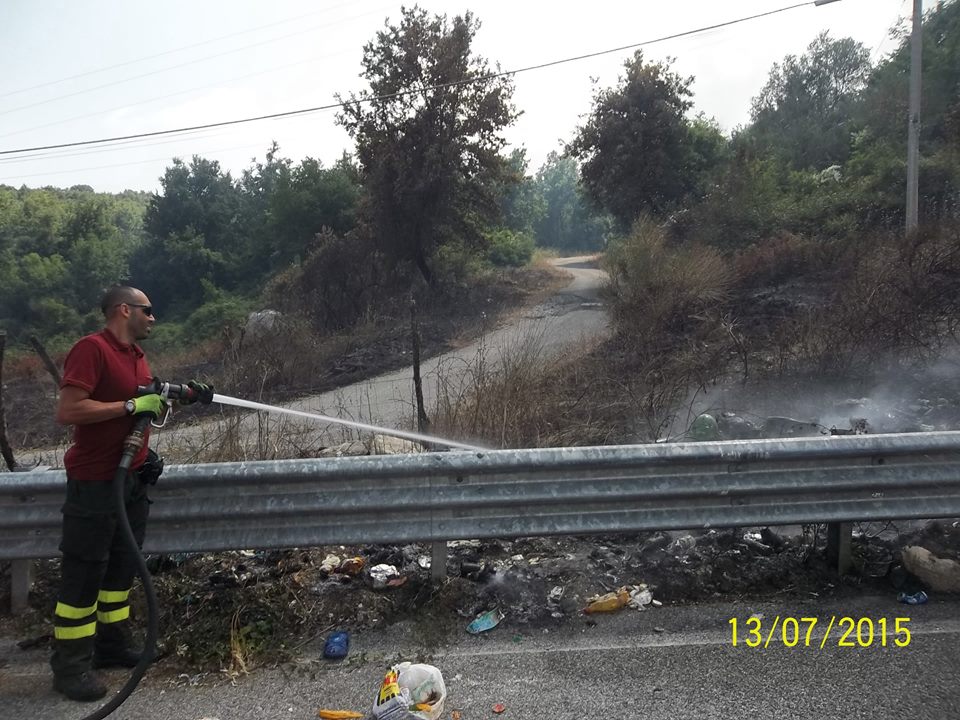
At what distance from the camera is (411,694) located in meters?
2.80

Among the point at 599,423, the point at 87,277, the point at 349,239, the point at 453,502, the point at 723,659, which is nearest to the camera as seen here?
the point at 723,659

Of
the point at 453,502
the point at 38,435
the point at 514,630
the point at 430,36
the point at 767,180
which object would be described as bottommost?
the point at 38,435

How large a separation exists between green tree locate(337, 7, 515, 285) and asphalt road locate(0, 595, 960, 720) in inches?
833

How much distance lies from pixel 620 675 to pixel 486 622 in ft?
2.39

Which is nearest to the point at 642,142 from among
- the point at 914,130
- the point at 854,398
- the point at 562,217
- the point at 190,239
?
the point at 914,130

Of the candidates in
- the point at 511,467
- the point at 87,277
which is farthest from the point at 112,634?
the point at 87,277

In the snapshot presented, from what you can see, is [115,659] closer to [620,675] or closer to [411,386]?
[620,675]

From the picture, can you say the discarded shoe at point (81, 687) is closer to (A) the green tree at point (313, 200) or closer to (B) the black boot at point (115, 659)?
(B) the black boot at point (115, 659)

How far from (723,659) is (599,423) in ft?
12.2

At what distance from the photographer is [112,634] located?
327 cm

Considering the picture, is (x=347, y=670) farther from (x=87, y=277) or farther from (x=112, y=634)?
(x=87, y=277)

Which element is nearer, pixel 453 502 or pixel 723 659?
pixel 723 659

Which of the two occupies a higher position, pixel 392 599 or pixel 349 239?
pixel 349 239
